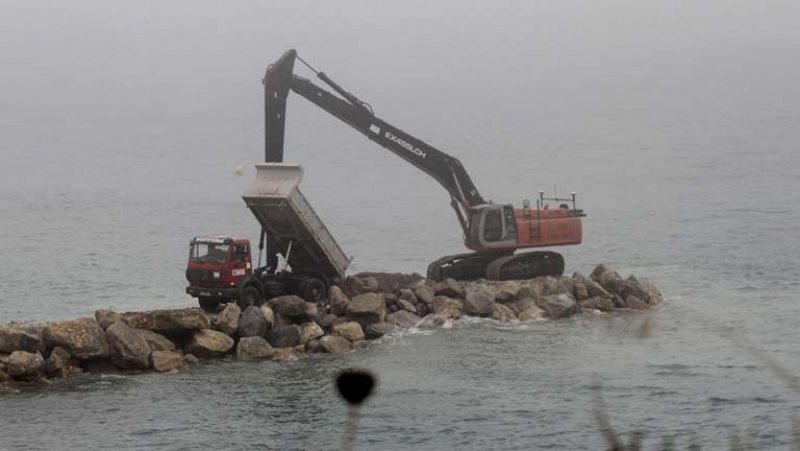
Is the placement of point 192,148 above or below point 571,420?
above

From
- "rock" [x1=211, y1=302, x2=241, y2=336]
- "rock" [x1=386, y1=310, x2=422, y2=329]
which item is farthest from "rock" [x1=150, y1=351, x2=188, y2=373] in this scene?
"rock" [x1=386, y1=310, x2=422, y2=329]

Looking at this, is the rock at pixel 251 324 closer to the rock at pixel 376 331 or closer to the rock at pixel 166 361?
the rock at pixel 166 361

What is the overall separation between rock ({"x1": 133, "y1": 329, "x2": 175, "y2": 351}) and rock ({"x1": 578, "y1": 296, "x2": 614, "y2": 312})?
16.7 metres

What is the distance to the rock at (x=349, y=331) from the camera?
4059 cm

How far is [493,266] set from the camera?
162 feet

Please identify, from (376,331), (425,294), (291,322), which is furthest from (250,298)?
(425,294)

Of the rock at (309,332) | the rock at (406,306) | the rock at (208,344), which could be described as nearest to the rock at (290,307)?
the rock at (309,332)

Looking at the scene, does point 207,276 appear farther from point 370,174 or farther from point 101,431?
point 370,174

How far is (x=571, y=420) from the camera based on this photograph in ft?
100

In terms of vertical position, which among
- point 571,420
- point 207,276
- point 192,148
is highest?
point 192,148

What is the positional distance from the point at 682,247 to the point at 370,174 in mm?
75271

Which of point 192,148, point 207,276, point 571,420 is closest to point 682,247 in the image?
point 207,276

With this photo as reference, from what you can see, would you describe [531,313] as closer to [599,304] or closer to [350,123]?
[599,304]

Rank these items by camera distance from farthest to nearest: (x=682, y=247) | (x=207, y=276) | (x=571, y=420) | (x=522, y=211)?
(x=682, y=247) < (x=522, y=211) < (x=207, y=276) < (x=571, y=420)
